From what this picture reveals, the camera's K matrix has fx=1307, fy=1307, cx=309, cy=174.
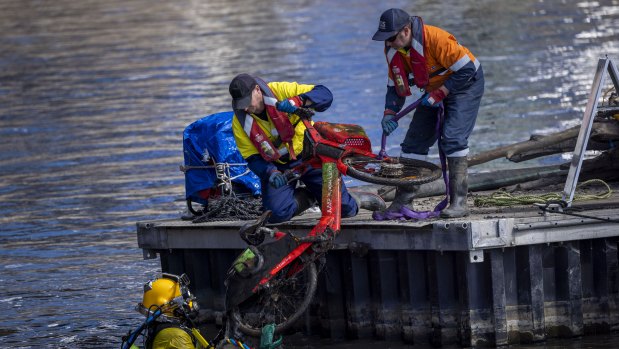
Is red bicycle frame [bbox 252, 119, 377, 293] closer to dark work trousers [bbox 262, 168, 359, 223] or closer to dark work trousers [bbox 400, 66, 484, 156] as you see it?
dark work trousers [bbox 262, 168, 359, 223]

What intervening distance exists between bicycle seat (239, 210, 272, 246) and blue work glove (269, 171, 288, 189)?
9.7 inches

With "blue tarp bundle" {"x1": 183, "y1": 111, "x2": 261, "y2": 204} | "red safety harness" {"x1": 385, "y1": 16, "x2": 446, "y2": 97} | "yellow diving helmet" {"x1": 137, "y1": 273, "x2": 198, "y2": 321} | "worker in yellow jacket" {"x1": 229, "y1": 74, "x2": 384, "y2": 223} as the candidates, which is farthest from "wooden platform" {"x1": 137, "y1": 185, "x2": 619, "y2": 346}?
"yellow diving helmet" {"x1": 137, "y1": 273, "x2": 198, "y2": 321}

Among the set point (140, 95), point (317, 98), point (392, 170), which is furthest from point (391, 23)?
point (140, 95)

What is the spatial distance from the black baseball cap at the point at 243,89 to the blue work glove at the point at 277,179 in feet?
2.16

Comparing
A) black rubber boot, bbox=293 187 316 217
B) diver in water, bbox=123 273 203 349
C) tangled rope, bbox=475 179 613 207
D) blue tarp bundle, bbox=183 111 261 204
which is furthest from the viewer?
blue tarp bundle, bbox=183 111 261 204

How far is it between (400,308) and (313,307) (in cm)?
90

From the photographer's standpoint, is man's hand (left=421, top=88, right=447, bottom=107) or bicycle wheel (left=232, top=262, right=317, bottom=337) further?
man's hand (left=421, top=88, right=447, bottom=107)

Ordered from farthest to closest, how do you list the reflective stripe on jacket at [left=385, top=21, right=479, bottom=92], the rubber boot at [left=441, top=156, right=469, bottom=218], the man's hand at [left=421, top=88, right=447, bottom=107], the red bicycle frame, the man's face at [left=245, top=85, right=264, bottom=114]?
1. the rubber boot at [left=441, top=156, right=469, bottom=218]
2. the man's hand at [left=421, top=88, right=447, bottom=107]
3. the reflective stripe on jacket at [left=385, top=21, right=479, bottom=92]
4. the red bicycle frame
5. the man's face at [left=245, top=85, right=264, bottom=114]

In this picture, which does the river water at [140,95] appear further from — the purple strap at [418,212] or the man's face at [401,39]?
the man's face at [401,39]

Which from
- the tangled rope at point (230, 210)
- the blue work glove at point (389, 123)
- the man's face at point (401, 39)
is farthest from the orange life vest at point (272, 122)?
the tangled rope at point (230, 210)

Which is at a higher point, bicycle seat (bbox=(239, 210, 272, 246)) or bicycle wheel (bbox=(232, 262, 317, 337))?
bicycle seat (bbox=(239, 210, 272, 246))

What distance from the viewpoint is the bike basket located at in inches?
430

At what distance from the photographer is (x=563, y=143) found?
1338cm

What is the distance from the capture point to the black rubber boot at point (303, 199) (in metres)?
11.4
